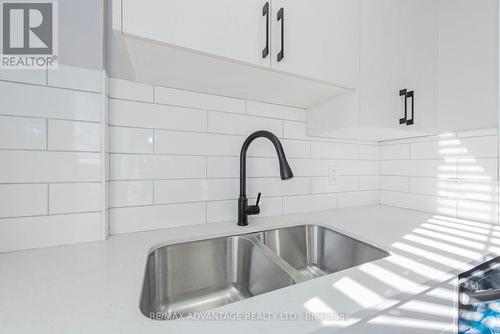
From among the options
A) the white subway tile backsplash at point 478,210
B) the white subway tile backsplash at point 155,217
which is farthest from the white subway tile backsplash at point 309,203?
the white subway tile backsplash at point 478,210

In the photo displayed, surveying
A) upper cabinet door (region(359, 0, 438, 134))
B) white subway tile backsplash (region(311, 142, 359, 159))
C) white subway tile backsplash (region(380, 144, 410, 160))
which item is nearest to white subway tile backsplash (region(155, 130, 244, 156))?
white subway tile backsplash (region(311, 142, 359, 159))

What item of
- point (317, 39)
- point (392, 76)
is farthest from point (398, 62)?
point (317, 39)

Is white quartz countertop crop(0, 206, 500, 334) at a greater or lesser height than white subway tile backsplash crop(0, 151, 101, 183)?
lesser

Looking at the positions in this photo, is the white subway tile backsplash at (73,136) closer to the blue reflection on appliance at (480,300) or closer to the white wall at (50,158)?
the white wall at (50,158)

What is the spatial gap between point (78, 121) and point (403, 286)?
99cm

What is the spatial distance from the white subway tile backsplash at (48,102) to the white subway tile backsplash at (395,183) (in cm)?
152

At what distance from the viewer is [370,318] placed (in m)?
0.38

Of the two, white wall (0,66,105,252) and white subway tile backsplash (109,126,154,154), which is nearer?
white wall (0,66,105,252)

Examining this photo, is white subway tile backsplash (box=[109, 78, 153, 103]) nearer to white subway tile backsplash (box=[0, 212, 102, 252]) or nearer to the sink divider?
white subway tile backsplash (box=[0, 212, 102, 252])

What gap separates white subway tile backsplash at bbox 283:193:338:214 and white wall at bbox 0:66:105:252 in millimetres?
791

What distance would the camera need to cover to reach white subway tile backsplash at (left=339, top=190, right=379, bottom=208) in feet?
4.14

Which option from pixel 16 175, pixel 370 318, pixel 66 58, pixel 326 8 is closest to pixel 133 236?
pixel 16 175

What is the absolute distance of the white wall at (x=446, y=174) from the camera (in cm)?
93

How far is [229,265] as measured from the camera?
0.80 metres
